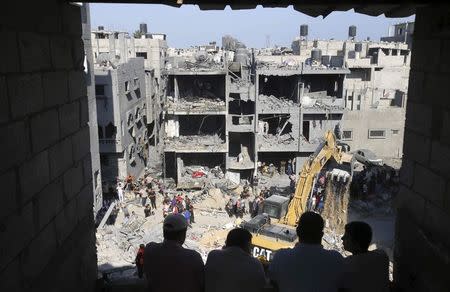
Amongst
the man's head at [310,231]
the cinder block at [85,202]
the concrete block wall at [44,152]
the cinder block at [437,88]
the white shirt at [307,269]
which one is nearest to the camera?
the concrete block wall at [44,152]

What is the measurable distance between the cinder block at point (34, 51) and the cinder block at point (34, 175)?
766 mm

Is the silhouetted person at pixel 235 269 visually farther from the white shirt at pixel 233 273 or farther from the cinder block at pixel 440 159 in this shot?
the cinder block at pixel 440 159

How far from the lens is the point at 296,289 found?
3.72 m

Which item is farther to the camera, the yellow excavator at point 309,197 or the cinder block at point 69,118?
the yellow excavator at point 309,197

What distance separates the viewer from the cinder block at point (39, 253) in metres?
3.51

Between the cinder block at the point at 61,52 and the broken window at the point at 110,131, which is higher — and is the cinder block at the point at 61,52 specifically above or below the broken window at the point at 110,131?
above

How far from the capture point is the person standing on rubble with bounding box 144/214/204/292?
4.04 meters

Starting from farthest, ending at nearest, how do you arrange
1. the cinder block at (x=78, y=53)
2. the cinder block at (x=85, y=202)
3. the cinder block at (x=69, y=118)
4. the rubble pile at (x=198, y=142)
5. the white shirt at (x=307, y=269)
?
the rubble pile at (x=198, y=142) → the cinder block at (x=85, y=202) → the cinder block at (x=78, y=53) → the cinder block at (x=69, y=118) → the white shirt at (x=307, y=269)

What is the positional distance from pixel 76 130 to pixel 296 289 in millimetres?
2937

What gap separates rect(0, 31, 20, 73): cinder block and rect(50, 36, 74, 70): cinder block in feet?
2.58

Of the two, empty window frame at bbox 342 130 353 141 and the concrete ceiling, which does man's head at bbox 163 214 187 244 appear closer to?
the concrete ceiling

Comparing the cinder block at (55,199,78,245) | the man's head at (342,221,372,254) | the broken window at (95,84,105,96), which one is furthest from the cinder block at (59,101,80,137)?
the broken window at (95,84,105,96)

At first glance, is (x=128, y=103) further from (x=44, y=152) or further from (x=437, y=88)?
(x=437, y=88)

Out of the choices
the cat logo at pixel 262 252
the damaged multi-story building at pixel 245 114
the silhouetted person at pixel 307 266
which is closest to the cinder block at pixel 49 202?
the silhouetted person at pixel 307 266
